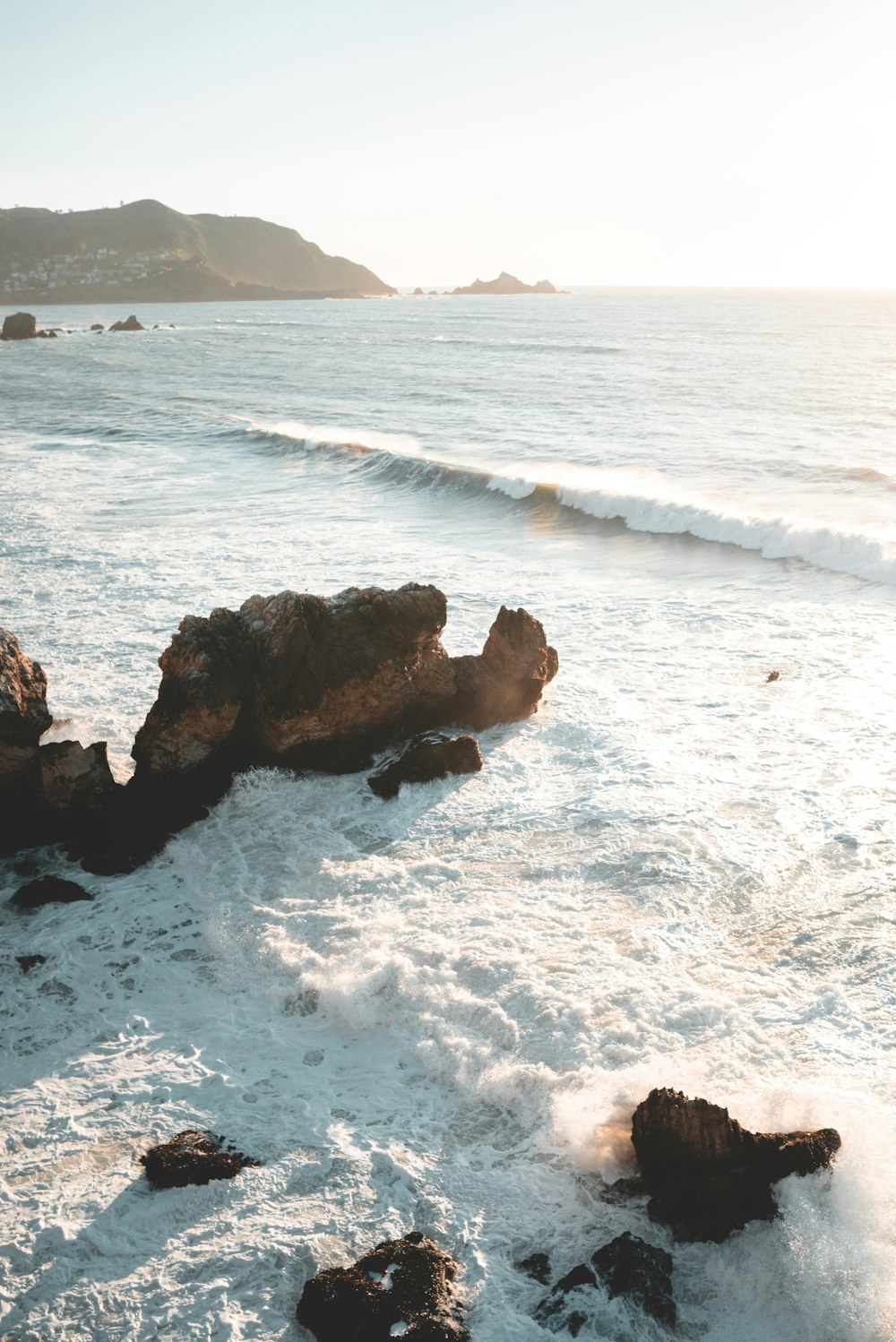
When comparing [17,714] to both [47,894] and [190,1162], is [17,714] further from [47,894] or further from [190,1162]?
[190,1162]

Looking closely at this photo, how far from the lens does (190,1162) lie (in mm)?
5328

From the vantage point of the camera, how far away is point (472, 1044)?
20.3 feet

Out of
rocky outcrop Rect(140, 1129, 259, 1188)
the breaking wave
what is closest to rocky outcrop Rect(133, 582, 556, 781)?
rocky outcrop Rect(140, 1129, 259, 1188)

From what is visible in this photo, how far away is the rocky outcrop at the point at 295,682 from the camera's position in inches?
369

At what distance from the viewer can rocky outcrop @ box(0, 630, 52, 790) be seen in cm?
856

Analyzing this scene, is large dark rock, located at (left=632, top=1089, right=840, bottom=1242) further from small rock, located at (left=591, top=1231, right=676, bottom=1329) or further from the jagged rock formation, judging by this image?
the jagged rock formation

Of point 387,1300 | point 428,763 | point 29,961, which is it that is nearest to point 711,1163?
point 387,1300

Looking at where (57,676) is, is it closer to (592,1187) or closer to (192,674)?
(192,674)

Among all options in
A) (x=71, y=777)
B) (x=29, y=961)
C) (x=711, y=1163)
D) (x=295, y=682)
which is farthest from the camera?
(x=295, y=682)

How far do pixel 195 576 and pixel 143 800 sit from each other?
7.74 m

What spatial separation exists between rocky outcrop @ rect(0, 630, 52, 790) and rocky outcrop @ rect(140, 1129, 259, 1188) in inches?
168

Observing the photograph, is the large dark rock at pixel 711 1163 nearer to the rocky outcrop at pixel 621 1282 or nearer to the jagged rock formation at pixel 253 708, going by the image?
the rocky outcrop at pixel 621 1282

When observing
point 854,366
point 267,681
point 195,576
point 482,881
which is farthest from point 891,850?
point 854,366

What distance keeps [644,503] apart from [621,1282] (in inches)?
742
